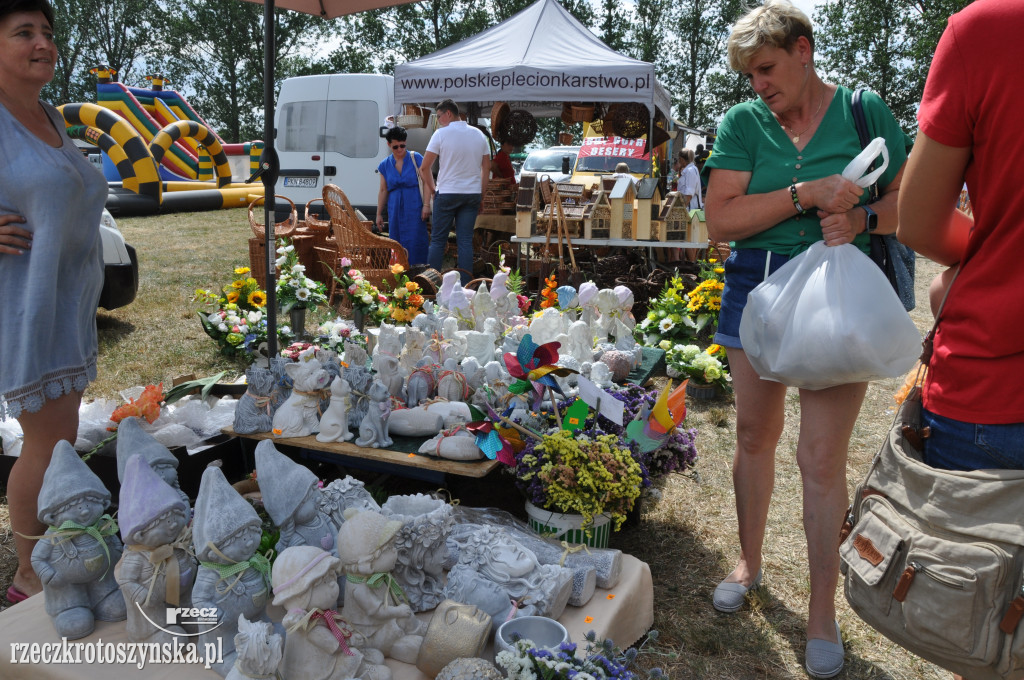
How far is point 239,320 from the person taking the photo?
4836 mm

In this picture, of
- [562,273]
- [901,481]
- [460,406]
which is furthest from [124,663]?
[562,273]

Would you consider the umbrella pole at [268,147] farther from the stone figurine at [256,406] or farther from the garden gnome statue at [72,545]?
the garden gnome statue at [72,545]

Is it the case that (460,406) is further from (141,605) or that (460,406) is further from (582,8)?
(582,8)

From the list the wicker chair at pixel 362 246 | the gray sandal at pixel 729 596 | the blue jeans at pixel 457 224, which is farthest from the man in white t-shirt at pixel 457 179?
the gray sandal at pixel 729 596

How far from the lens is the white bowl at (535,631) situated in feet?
5.90

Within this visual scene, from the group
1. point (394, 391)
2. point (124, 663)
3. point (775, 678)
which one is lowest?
point (775, 678)

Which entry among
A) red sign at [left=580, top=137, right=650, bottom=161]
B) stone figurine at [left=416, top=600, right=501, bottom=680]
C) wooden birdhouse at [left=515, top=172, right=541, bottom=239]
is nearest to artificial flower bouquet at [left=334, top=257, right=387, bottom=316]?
wooden birdhouse at [left=515, top=172, right=541, bottom=239]

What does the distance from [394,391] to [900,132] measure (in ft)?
6.35

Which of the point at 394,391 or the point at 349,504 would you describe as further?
the point at 394,391

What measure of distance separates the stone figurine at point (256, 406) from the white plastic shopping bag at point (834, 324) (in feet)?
5.81

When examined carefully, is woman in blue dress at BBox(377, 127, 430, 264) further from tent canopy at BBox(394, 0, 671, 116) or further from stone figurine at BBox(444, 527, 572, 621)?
stone figurine at BBox(444, 527, 572, 621)

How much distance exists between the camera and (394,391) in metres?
2.98

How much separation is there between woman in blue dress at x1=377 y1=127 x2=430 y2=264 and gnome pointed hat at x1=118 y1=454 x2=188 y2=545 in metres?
5.60

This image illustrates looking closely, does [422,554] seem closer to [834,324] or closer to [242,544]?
[242,544]
